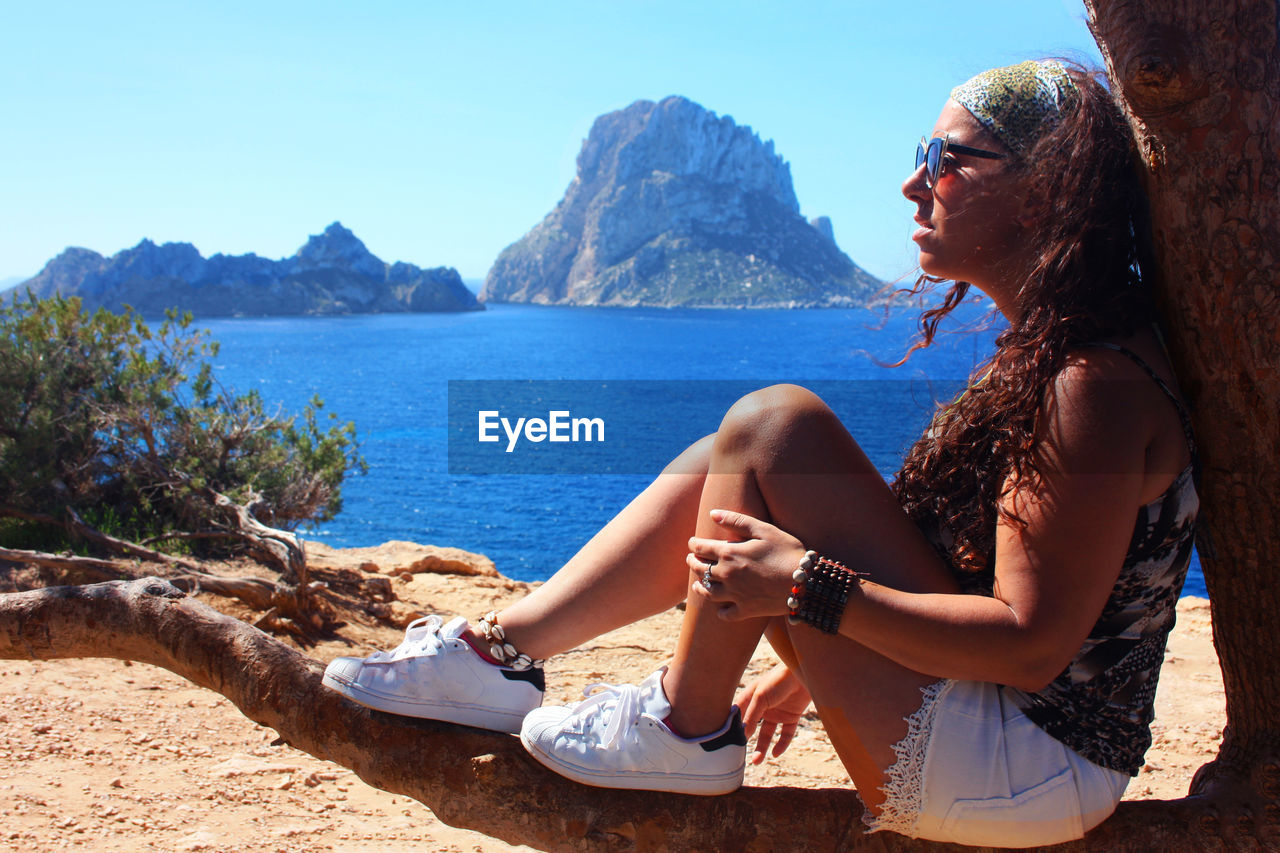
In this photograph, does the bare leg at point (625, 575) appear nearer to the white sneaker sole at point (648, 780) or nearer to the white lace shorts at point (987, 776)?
the white sneaker sole at point (648, 780)

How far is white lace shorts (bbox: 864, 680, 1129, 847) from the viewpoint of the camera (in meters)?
1.38

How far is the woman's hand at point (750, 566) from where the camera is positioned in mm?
1396

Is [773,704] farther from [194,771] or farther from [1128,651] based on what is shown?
[194,771]

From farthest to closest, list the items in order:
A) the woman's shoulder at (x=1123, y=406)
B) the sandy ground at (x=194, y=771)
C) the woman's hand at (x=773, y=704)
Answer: the sandy ground at (x=194, y=771) → the woman's hand at (x=773, y=704) → the woman's shoulder at (x=1123, y=406)

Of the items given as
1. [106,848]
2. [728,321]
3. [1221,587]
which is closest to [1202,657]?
[1221,587]

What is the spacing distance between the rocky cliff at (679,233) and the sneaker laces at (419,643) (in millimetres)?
118213

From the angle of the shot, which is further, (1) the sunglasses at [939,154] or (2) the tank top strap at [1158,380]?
(1) the sunglasses at [939,154]

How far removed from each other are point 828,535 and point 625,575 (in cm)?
43

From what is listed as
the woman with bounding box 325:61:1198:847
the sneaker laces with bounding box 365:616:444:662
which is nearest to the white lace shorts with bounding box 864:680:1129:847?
the woman with bounding box 325:61:1198:847

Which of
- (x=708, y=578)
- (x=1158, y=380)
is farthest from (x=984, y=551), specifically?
(x=708, y=578)

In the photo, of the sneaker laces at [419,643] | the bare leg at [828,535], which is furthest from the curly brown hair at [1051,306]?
the sneaker laces at [419,643]

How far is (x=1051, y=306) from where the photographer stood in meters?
1.40

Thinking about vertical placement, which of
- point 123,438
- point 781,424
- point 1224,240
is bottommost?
point 123,438

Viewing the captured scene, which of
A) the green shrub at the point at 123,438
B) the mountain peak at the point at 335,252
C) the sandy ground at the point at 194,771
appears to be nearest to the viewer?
the sandy ground at the point at 194,771
